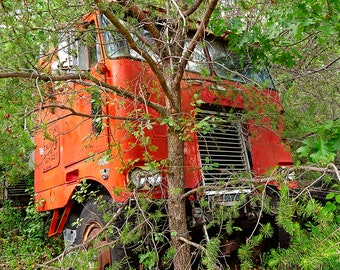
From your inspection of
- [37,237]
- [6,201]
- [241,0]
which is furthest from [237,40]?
[6,201]

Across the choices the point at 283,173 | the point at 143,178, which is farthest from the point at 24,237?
the point at 283,173

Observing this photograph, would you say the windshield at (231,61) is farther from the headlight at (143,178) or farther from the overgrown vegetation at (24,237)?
the overgrown vegetation at (24,237)

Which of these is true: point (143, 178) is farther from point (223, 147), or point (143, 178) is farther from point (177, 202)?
point (223, 147)

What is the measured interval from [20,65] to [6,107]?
44 cm

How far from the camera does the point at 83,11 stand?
3.51 metres

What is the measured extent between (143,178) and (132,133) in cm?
50

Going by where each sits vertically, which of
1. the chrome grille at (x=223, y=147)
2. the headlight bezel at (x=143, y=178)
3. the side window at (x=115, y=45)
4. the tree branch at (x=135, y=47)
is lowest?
the headlight bezel at (x=143, y=178)

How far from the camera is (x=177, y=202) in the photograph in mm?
3084

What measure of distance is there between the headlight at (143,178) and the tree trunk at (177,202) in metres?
0.14

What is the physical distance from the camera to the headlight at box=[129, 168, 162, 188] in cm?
309

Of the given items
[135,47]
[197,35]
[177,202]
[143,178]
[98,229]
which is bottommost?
[98,229]

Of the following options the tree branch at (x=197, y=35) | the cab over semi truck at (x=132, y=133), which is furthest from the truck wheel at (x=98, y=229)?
the tree branch at (x=197, y=35)

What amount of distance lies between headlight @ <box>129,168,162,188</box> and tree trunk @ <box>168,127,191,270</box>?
0.46 ft

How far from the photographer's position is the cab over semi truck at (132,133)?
122 inches
